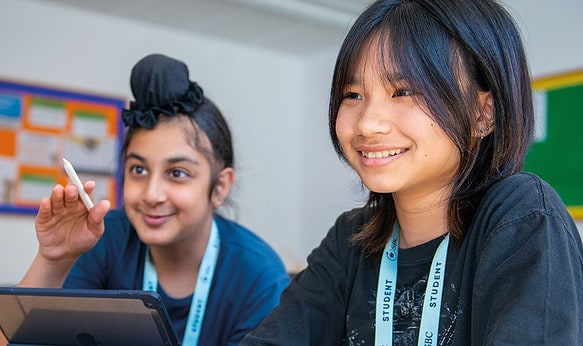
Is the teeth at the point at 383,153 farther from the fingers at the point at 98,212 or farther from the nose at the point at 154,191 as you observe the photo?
the nose at the point at 154,191

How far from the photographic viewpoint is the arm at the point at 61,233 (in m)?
1.40

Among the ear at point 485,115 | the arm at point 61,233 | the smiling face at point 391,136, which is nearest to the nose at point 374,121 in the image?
the smiling face at point 391,136

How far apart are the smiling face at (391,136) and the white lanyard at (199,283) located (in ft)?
2.42

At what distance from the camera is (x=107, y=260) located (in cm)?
179

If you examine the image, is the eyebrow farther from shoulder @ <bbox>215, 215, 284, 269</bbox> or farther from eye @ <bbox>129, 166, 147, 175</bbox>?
shoulder @ <bbox>215, 215, 284, 269</bbox>

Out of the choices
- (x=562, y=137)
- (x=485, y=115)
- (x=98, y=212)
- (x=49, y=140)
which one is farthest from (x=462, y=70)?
(x=49, y=140)

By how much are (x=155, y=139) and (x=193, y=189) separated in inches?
5.7

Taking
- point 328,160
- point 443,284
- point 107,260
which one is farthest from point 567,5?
point 443,284

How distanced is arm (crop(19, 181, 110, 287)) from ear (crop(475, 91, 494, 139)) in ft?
2.35

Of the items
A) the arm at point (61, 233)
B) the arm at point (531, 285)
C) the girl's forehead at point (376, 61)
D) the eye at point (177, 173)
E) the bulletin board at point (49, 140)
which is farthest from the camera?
the bulletin board at point (49, 140)

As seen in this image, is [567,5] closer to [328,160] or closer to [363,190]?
[328,160]

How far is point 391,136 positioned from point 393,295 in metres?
0.25

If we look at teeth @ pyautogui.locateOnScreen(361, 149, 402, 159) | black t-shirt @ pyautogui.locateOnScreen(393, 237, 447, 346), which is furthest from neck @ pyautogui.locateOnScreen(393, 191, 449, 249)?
teeth @ pyautogui.locateOnScreen(361, 149, 402, 159)

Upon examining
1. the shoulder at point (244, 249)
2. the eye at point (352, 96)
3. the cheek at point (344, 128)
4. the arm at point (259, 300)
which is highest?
Answer: the eye at point (352, 96)
